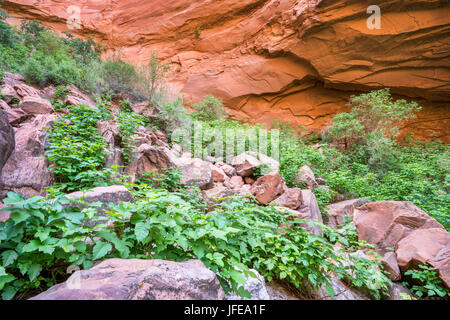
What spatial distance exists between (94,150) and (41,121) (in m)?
A: 1.23

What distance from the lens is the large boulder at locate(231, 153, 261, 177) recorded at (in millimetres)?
5273

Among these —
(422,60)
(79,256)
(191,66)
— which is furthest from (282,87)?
(79,256)

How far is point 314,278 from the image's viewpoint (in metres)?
1.92

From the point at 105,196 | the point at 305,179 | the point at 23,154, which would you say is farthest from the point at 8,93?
the point at 305,179

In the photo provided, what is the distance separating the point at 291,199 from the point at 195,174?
2016mm

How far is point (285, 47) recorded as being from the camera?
37.1 feet

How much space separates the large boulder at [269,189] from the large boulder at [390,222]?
64.7 inches

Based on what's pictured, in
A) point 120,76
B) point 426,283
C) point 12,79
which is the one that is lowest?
point 426,283

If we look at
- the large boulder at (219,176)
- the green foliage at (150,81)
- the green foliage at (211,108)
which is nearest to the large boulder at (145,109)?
the green foliage at (150,81)

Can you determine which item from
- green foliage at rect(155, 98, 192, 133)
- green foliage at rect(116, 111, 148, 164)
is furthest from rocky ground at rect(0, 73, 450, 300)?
green foliage at rect(155, 98, 192, 133)

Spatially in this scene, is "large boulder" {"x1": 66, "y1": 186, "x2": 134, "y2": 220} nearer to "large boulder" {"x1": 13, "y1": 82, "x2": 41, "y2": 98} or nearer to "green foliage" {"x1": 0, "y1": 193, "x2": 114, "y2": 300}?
"green foliage" {"x1": 0, "y1": 193, "x2": 114, "y2": 300}

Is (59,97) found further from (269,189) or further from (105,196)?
(269,189)

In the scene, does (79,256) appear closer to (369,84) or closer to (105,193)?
(105,193)

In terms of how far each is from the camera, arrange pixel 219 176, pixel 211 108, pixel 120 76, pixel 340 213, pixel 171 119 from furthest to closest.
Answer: pixel 211 108, pixel 120 76, pixel 171 119, pixel 219 176, pixel 340 213
